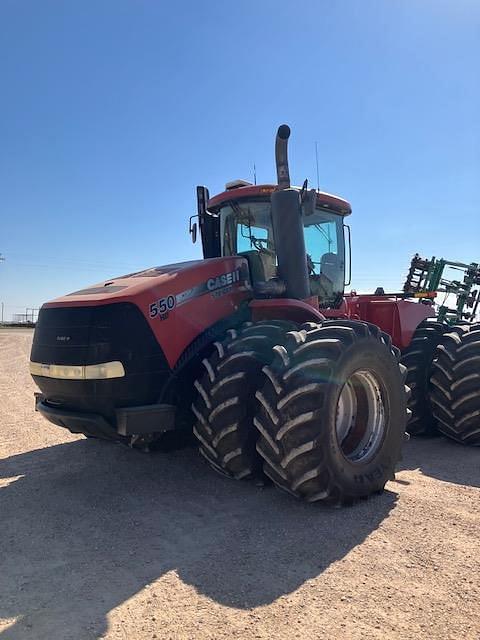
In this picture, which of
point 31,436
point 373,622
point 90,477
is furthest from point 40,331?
point 373,622

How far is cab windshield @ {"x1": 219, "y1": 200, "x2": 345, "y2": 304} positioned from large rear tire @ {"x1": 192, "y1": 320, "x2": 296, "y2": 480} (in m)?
1.31

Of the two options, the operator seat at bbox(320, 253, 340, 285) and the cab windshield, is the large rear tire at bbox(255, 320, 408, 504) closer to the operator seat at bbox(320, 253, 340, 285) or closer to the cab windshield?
the cab windshield

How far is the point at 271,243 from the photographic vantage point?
18.5 feet

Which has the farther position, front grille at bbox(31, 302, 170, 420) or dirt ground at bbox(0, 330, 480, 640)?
front grille at bbox(31, 302, 170, 420)

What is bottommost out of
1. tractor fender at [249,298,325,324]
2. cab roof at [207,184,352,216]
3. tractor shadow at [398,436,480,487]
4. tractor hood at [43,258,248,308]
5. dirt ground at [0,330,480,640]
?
tractor shadow at [398,436,480,487]

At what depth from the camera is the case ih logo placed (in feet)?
16.0

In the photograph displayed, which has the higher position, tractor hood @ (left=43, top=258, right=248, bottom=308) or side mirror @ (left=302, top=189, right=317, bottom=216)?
side mirror @ (left=302, top=189, right=317, bottom=216)

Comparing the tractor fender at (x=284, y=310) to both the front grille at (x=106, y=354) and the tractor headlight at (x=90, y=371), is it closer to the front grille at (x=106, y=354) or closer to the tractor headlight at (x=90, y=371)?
the front grille at (x=106, y=354)

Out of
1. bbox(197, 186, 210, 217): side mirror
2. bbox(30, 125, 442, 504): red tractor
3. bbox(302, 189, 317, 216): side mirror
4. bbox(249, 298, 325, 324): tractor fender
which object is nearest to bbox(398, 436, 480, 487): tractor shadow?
bbox(30, 125, 442, 504): red tractor

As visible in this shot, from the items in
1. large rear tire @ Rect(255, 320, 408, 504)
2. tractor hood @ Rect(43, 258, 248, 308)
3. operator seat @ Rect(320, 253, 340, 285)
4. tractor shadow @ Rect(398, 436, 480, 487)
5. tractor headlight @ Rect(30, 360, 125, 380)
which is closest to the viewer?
large rear tire @ Rect(255, 320, 408, 504)

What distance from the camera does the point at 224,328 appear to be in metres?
Answer: 4.97

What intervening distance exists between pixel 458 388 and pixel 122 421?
400 cm

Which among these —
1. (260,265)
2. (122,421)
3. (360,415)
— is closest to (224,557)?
(122,421)

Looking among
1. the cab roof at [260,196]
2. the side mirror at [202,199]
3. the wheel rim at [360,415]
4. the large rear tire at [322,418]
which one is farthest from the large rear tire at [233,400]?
the side mirror at [202,199]
